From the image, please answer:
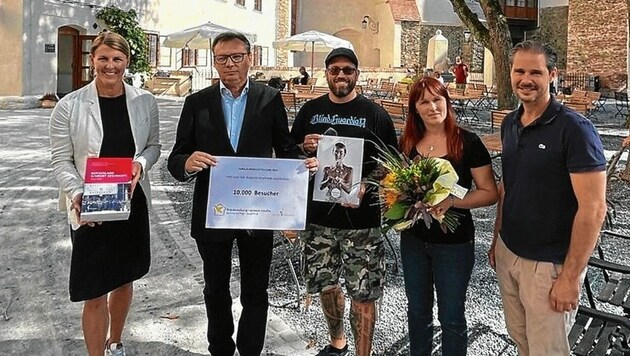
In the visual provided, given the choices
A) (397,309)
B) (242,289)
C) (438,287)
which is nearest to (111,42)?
(242,289)

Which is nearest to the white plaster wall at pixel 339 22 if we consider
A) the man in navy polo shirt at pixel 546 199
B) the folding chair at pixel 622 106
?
the folding chair at pixel 622 106

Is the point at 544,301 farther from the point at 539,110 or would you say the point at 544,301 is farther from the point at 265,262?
the point at 265,262

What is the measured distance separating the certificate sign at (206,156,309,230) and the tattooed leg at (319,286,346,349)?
1.84 feet

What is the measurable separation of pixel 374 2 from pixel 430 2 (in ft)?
11.3

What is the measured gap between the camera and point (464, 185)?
289 centimetres

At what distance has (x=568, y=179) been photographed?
2.38 metres

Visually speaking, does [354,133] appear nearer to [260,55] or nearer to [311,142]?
[311,142]

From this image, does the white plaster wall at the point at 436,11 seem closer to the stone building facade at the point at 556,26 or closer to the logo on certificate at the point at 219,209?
the stone building facade at the point at 556,26

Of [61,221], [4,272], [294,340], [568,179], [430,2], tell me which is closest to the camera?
[568,179]

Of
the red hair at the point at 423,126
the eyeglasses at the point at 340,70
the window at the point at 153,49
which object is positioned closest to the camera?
the red hair at the point at 423,126

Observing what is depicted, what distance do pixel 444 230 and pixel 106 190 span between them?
1620 millimetres

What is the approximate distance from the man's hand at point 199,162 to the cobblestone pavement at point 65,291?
49.9 inches

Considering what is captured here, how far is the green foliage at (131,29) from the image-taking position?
1962 cm

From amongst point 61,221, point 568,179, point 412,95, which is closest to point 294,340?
point 412,95
